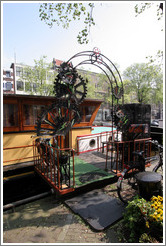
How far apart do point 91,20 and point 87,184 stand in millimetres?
6298

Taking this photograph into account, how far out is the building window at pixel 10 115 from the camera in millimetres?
6402

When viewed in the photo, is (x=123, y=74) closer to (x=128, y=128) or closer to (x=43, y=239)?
(x=128, y=128)

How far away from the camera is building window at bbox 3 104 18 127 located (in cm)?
640

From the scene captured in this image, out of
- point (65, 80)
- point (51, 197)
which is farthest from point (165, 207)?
point (65, 80)

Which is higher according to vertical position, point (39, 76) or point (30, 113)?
point (39, 76)

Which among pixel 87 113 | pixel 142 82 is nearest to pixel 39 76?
pixel 87 113

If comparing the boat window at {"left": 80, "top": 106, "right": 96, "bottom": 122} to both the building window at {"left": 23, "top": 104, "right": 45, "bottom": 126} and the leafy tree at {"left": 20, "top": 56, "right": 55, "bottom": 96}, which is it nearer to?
the building window at {"left": 23, "top": 104, "right": 45, "bottom": 126}

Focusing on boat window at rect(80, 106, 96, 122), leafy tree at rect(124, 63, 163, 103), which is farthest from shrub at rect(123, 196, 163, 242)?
leafy tree at rect(124, 63, 163, 103)

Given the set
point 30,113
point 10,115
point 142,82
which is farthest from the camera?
point 142,82

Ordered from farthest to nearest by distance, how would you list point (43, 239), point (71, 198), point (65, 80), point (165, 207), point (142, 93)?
point (142, 93) < point (65, 80) < point (71, 198) < point (43, 239) < point (165, 207)

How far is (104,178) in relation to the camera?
5.23 metres

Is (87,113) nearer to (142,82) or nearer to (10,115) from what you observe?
(10,115)

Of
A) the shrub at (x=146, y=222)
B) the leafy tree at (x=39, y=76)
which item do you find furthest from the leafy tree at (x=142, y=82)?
the shrub at (x=146, y=222)

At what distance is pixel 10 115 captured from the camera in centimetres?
654
